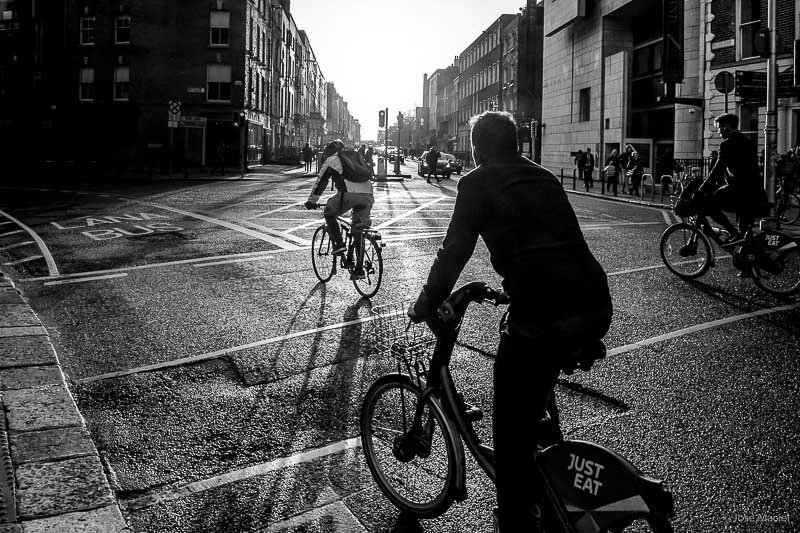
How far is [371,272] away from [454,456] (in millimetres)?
5945

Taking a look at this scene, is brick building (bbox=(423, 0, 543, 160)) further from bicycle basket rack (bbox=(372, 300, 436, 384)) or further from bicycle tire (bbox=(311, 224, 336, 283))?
bicycle basket rack (bbox=(372, 300, 436, 384))

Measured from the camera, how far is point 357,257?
908cm

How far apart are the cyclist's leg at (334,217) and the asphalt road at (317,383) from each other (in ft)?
1.99

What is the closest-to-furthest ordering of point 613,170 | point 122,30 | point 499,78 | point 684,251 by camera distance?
point 684,251 → point 613,170 → point 122,30 → point 499,78

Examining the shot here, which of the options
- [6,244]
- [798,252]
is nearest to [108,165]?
[6,244]

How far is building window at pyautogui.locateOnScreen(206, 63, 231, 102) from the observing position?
46531 mm

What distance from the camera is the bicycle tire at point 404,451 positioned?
3.21m

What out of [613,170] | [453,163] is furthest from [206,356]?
[453,163]

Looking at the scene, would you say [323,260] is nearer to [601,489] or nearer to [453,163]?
[601,489]

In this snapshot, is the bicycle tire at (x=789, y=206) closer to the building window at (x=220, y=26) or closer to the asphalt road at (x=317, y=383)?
the asphalt road at (x=317, y=383)

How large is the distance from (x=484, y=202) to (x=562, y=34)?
48.5m

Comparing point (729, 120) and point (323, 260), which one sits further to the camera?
point (323, 260)

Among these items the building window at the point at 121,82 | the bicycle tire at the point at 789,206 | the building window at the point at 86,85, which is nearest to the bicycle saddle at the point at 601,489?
the bicycle tire at the point at 789,206

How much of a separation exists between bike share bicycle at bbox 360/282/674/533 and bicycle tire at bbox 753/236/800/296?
22.0ft
